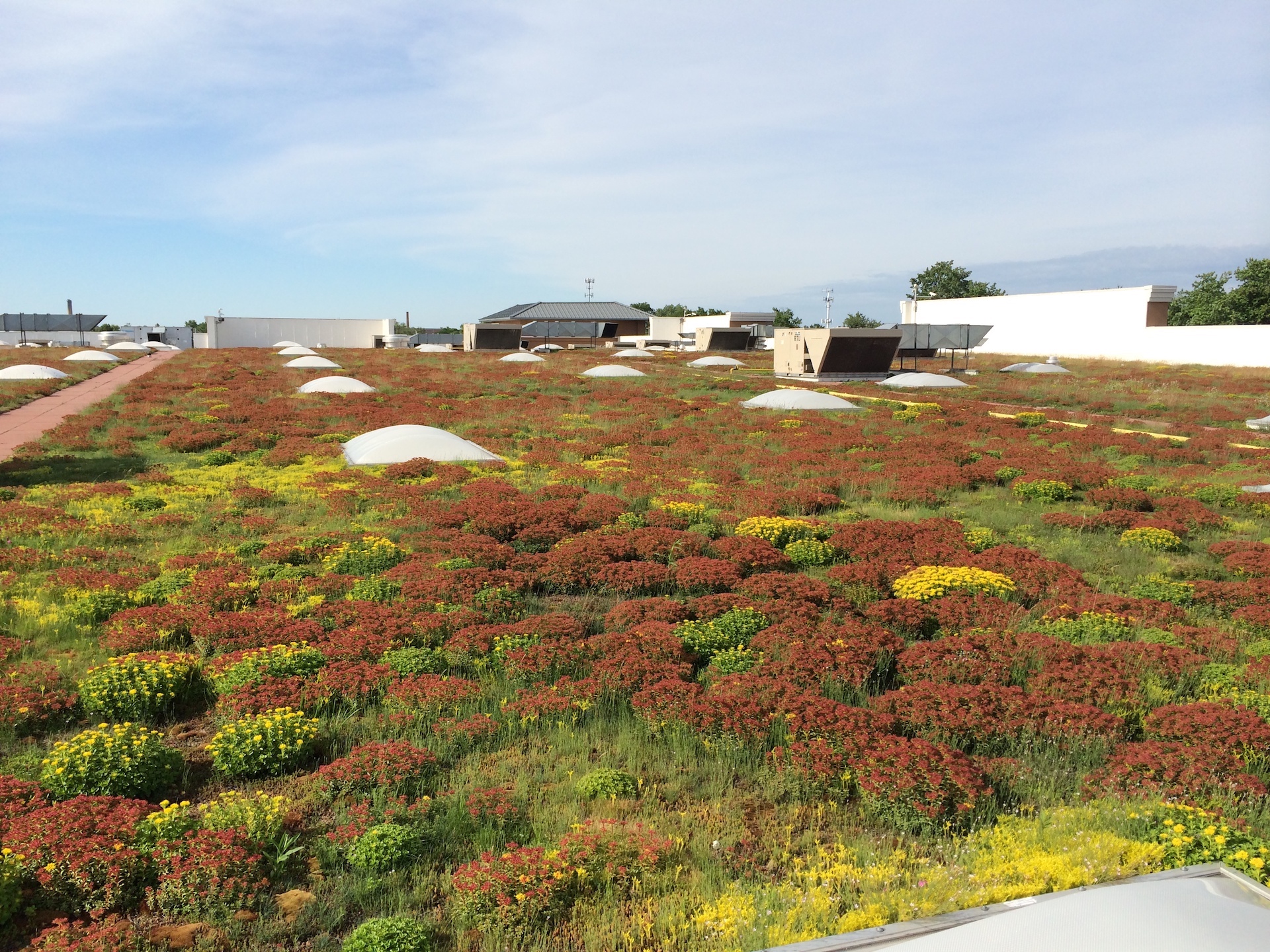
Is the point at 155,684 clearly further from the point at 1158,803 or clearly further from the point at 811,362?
the point at 811,362

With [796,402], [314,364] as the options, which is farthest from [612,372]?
[314,364]

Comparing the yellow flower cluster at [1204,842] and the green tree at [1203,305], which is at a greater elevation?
the green tree at [1203,305]

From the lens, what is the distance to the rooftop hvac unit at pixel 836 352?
147 feet

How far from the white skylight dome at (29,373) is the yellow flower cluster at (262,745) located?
43.2m

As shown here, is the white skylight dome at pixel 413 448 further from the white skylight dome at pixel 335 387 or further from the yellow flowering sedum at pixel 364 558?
the white skylight dome at pixel 335 387

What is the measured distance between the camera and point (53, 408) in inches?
1276

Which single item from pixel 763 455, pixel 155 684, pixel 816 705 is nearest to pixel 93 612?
pixel 155 684

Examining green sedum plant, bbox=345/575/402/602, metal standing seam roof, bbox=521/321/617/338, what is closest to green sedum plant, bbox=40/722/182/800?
green sedum plant, bbox=345/575/402/602

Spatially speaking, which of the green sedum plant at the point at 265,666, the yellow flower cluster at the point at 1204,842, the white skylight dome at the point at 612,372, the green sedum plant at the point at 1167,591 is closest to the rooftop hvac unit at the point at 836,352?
the white skylight dome at the point at 612,372

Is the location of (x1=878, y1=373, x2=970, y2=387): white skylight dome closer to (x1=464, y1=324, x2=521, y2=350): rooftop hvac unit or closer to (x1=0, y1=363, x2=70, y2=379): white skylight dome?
(x1=464, y1=324, x2=521, y2=350): rooftop hvac unit

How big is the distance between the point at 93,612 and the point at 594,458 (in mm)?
13761

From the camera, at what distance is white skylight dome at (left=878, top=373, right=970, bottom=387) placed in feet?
145

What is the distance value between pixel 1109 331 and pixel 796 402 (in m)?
51.7

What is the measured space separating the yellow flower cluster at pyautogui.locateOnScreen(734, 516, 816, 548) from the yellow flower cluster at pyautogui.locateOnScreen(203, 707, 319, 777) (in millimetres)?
8772
